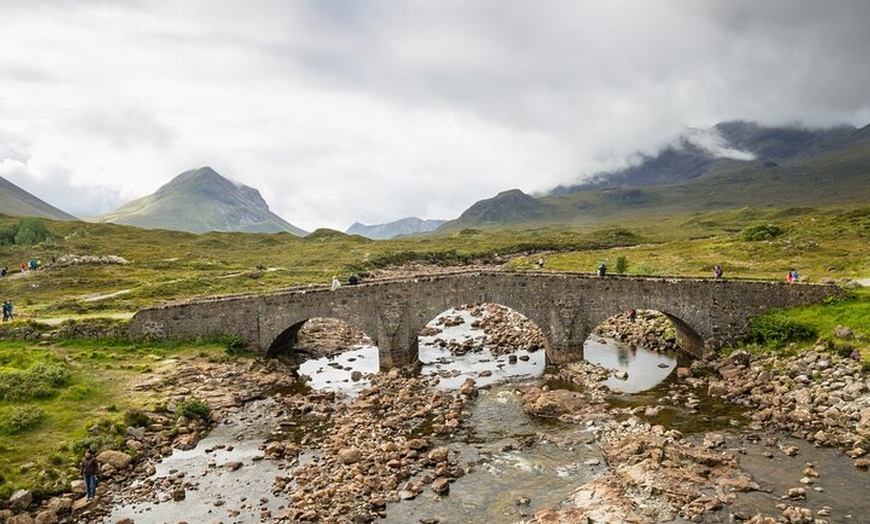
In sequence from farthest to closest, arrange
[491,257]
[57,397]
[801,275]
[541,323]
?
1. [491,257]
2. [801,275]
3. [541,323]
4. [57,397]

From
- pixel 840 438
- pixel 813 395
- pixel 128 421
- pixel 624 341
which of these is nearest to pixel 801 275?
pixel 624 341

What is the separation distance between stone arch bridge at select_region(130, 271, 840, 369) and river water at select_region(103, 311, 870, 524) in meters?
4.06

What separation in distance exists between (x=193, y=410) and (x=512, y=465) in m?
17.9

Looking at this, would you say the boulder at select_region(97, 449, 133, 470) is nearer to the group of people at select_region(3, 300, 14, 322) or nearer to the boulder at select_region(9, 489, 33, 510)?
the boulder at select_region(9, 489, 33, 510)

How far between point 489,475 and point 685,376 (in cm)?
1799

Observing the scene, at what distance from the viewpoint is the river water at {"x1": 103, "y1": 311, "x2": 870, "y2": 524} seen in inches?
819

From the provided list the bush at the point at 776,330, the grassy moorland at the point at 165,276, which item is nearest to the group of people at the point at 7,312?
the grassy moorland at the point at 165,276

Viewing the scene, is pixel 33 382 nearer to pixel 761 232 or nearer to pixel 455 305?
pixel 455 305

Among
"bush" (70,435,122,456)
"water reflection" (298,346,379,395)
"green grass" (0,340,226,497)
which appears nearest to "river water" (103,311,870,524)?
"water reflection" (298,346,379,395)

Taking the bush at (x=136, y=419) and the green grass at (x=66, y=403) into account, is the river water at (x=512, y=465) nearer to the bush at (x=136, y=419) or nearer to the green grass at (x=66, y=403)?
the bush at (x=136, y=419)

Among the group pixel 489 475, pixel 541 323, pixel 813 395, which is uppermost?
pixel 541 323

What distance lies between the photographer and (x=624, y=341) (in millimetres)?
46562

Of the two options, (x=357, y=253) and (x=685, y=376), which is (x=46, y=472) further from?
(x=357, y=253)

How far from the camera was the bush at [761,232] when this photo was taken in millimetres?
83625
